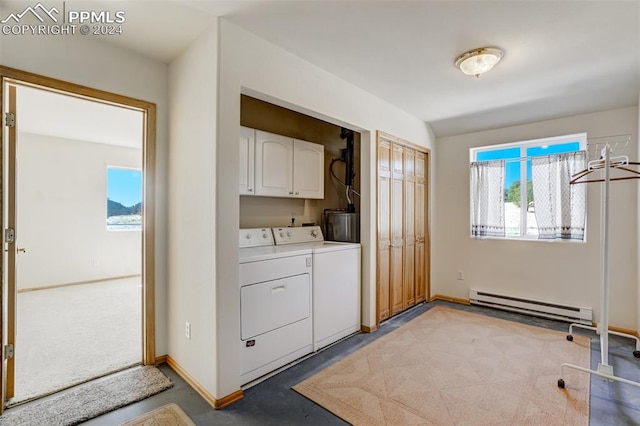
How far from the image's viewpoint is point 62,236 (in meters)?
5.27

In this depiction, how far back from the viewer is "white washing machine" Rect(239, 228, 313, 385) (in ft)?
7.35

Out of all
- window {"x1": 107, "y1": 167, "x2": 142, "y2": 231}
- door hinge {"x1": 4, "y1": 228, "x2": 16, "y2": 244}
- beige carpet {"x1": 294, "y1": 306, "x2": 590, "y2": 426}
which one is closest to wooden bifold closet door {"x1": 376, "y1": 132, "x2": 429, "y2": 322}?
beige carpet {"x1": 294, "y1": 306, "x2": 590, "y2": 426}

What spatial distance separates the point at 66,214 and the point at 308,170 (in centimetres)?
474

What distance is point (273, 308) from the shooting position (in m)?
2.41

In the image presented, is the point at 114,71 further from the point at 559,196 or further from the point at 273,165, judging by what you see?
the point at 559,196

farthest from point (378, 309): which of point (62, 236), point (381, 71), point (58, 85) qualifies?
point (62, 236)

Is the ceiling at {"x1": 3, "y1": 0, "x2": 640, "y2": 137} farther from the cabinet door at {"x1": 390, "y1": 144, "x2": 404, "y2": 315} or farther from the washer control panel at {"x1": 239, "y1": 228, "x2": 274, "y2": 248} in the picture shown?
the washer control panel at {"x1": 239, "y1": 228, "x2": 274, "y2": 248}

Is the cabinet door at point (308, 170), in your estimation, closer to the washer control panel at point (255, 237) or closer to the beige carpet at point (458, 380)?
the washer control panel at point (255, 237)

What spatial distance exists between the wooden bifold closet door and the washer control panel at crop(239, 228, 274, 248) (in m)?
1.26

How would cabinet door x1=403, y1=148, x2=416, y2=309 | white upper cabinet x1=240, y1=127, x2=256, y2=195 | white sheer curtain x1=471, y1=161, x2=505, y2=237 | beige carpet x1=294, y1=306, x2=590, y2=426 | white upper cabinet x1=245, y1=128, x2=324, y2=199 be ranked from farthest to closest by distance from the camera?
white sheer curtain x1=471, y1=161, x2=505, y2=237, cabinet door x1=403, y1=148, x2=416, y2=309, white upper cabinet x1=245, y1=128, x2=324, y2=199, white upper cabinet x1=240, y1=127, x2=256, y2=195, beige carpet x1=294, y1=306, x2=590, y2=426

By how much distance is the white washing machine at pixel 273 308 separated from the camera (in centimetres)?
224

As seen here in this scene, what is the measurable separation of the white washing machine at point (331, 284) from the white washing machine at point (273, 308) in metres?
0.11

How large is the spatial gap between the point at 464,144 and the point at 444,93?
136cm

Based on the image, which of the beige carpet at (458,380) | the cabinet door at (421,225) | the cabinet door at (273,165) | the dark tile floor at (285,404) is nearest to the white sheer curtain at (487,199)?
the cabinet door at (421,225)
